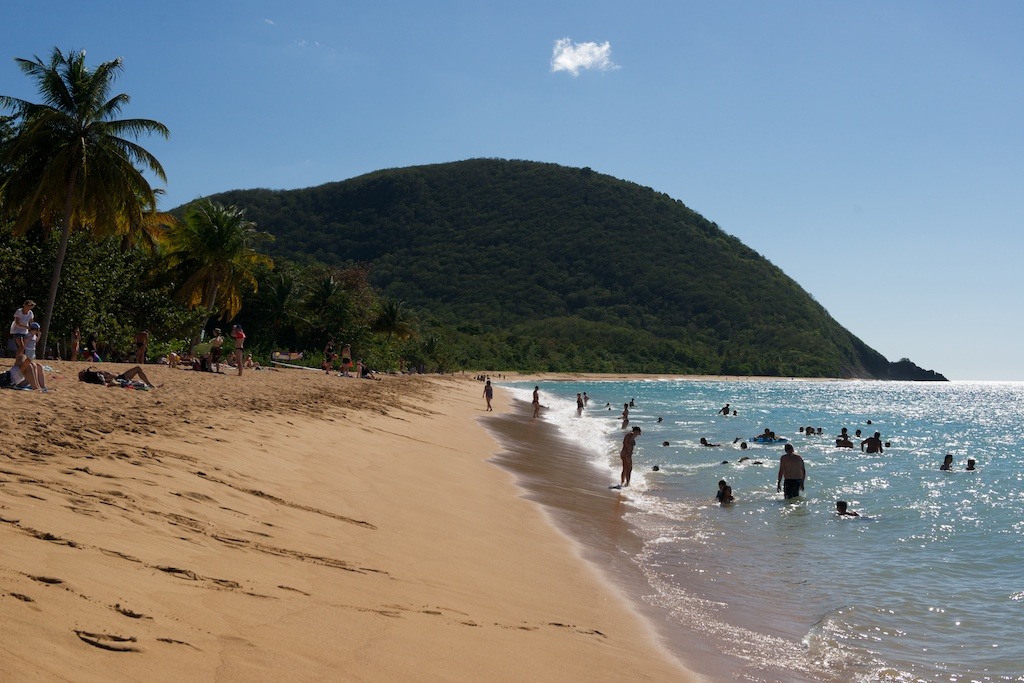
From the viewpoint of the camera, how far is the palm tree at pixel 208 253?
34.2m

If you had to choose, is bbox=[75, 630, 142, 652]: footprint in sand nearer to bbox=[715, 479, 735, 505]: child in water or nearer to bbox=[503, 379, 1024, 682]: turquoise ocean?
bbox=[503, 379, 1024, 682]: turquoise ocean

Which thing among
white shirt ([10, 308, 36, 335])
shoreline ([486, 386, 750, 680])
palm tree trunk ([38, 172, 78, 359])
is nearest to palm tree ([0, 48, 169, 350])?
palm tree trunk ([38, 172, 78, 359])

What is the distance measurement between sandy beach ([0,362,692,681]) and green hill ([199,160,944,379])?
96094 millimetres

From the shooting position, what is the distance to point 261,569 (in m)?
5.09

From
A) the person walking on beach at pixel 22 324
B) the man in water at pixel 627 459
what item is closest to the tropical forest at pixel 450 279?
the person walking on beach at pixel 22 324

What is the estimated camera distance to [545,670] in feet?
15.6

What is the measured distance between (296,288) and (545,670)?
46.0 meters

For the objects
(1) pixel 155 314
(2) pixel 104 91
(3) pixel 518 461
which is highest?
(2) pixel 104 91

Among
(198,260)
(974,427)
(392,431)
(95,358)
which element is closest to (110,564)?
(392,431)

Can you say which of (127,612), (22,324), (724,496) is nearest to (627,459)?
(724,496)

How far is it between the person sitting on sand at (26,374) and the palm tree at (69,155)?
11210 mm

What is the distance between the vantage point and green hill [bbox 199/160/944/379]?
12200cm

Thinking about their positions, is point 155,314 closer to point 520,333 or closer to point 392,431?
point 392,431

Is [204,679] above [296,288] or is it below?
below
